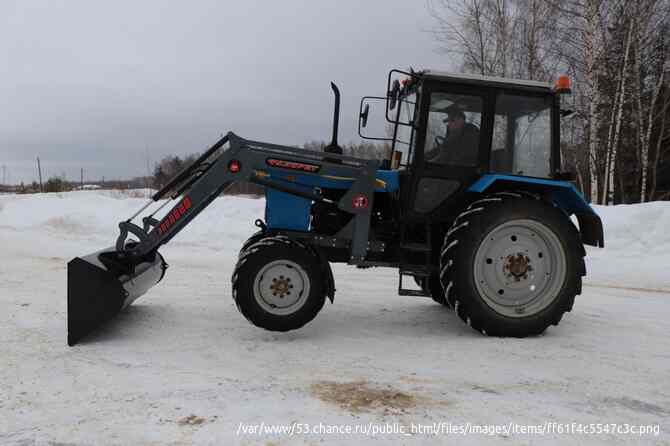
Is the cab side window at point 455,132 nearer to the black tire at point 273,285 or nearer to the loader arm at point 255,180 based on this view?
the loader arm at point 255,180

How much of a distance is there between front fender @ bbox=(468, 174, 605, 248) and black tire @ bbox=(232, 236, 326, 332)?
1.59m

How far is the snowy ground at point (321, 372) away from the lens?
2.62 metres

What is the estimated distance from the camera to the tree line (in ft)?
47.6

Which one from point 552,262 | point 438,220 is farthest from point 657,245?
point 438,220

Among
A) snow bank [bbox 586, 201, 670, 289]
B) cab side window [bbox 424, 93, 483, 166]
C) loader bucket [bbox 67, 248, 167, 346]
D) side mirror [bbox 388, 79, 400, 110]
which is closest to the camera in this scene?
loader bucket [bbox 67, 248, 167, 346]

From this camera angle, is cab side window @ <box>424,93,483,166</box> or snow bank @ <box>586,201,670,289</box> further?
snow bank @ <box>586,201,670,289</box>

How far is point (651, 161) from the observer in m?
20.3

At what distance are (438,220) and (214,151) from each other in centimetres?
212

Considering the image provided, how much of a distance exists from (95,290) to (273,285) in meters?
1.39

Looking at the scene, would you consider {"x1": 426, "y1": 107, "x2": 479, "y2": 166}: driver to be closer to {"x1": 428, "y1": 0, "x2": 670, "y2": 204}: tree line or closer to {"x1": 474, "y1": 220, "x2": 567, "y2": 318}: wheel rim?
{"x1": 474, "y1": 220, "x2": 567, "y2": 318}: wheel rim

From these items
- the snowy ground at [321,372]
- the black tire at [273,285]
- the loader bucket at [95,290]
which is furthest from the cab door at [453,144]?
the loader bucket at [95,290]

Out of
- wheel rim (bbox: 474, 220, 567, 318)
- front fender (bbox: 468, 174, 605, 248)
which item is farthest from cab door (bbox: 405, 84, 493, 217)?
wheel rim (bbox: 474, 220, 567, 318)

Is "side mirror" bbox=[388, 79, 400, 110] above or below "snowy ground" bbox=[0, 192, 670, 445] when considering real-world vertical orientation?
above

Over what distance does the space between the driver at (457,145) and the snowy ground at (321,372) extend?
1.53 meters
